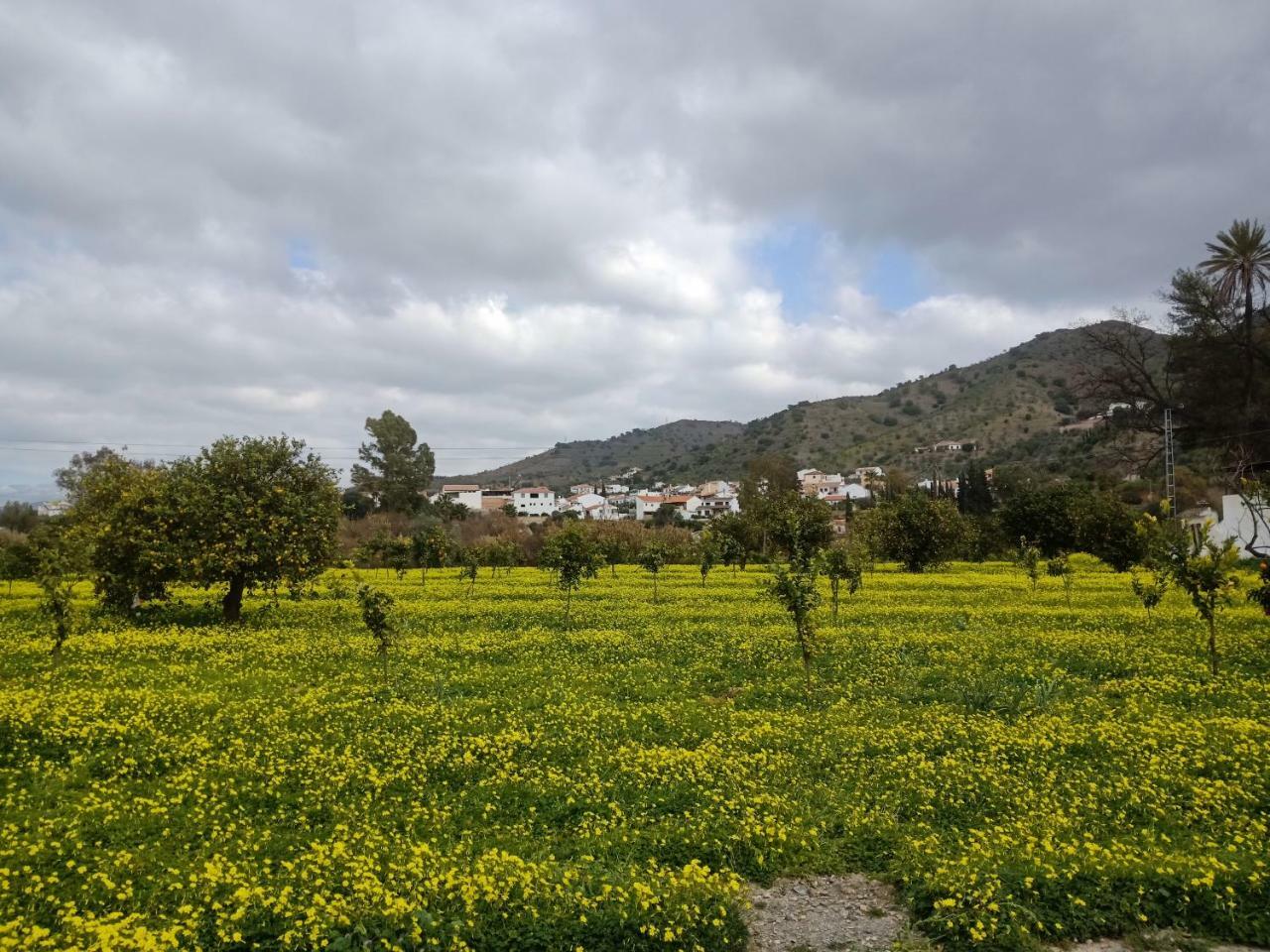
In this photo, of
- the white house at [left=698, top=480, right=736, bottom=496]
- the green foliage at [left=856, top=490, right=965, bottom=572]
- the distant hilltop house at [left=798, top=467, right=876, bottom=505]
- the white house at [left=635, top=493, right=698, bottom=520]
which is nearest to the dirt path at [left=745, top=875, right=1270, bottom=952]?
the green foliage at [left=856, top=490, right=965, bottom=572]

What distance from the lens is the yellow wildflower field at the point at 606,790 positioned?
7.93 m

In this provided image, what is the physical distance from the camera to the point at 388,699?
16.9 m

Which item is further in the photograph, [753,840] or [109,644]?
[109,644]

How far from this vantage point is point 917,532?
51125mm

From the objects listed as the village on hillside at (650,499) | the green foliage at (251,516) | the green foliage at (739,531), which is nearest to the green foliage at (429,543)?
the green foliage at (251,516)

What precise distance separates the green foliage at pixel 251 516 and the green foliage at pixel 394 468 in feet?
215

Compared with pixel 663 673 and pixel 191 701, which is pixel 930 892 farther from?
pixel 191 701

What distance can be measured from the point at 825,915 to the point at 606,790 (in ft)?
13.6

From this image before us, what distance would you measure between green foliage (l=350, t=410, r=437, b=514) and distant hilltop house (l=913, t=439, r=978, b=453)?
92.4 metres

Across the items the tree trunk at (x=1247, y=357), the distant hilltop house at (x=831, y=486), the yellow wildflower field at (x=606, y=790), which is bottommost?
the yellow wildflower field at (x=606, y=790)

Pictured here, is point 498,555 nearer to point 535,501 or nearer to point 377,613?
point 377,613

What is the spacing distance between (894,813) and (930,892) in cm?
226

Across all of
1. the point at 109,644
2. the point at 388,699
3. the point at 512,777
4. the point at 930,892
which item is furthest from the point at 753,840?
the point at 109,644

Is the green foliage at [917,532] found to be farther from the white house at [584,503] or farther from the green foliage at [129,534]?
the white house at [584,503]
